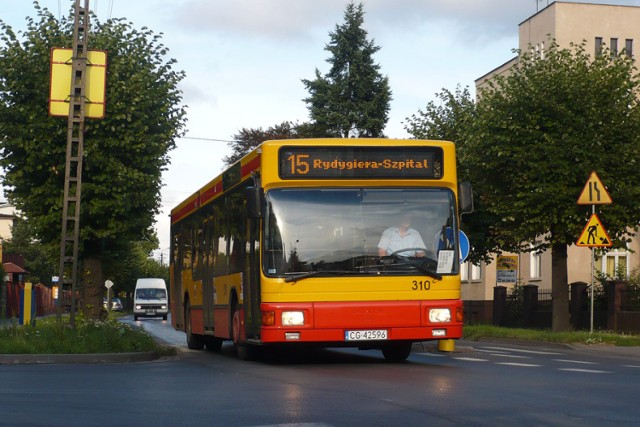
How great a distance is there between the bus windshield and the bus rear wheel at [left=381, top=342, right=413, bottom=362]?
2134 millimetres

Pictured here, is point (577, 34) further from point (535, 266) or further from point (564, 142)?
point (564, 142)

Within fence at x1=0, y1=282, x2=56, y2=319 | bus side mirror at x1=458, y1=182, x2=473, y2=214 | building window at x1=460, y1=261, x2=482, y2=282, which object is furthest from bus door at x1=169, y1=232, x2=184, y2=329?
building window at x1=460, y1=261, x2=482, y2=282

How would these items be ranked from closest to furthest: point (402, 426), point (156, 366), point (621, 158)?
point (402, 426), point (156, 366), point (621, 158)

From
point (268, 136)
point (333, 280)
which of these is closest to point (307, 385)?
point (333, 280)

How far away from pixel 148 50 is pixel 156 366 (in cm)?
1490

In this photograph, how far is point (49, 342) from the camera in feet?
64.5

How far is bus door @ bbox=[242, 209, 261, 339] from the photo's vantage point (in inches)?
668

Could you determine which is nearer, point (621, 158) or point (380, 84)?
point (621, 158)

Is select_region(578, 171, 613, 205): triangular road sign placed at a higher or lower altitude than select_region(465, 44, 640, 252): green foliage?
lower

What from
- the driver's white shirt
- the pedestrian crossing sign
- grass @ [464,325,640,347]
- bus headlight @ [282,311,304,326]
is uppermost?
the pedestrian crossing sign

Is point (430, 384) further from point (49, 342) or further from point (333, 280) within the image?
point (49, 342)

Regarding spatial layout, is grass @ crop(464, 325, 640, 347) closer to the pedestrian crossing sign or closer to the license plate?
the pedestrian crossing sign

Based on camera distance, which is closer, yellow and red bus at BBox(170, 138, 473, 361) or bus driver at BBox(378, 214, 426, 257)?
yellow and red bus at BBox(170, 138, 473, 361)

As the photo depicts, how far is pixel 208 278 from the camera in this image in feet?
72.2
